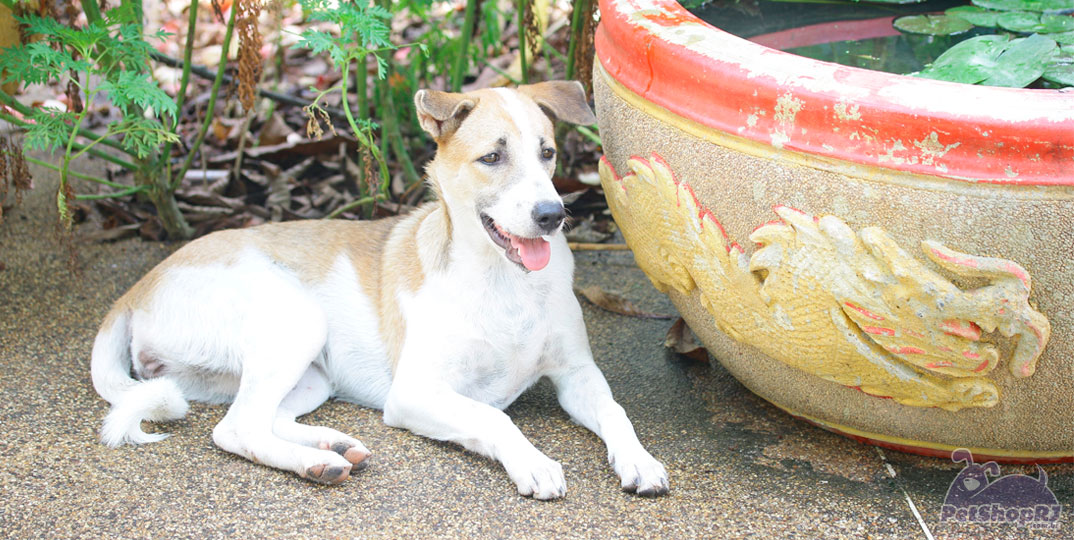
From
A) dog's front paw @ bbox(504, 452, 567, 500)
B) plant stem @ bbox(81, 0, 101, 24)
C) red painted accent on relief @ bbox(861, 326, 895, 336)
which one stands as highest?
plant stem @ bbox(81, 0, 101, 24)

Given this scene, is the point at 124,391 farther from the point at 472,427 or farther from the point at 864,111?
the point at 864,111

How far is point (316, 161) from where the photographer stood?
5.61 meters

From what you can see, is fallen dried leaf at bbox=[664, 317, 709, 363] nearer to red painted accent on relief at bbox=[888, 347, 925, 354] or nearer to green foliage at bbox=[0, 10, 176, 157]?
red painted accent on relief at bbox=[888, 347, 925, 354]

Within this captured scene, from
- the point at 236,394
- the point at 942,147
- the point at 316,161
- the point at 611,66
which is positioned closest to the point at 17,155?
the point at 236,394

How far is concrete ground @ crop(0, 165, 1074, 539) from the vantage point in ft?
8.91

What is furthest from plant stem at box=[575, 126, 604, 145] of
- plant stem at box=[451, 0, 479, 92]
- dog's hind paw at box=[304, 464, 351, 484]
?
dog's hind paw at box=[304, 464, 351, 484]

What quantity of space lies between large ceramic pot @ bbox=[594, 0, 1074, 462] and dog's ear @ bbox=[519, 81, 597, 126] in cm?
33

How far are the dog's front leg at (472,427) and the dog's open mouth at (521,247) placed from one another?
0.48 metres

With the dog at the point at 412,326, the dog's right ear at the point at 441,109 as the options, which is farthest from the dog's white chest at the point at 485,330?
the dog's right ear at the point at 441,109

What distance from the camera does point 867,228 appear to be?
95.8 inches

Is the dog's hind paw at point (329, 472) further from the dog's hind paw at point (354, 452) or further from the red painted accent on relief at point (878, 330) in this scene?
the red painted accent on relief at point (878, 330)

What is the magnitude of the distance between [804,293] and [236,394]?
6.78ft

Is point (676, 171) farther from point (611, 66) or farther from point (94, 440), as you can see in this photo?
point (94, 440)

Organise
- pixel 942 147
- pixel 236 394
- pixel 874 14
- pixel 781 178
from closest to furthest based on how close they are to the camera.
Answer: pixel 942 147 < pixel 781 178 < pixel 236 394 < pixel 874 14
